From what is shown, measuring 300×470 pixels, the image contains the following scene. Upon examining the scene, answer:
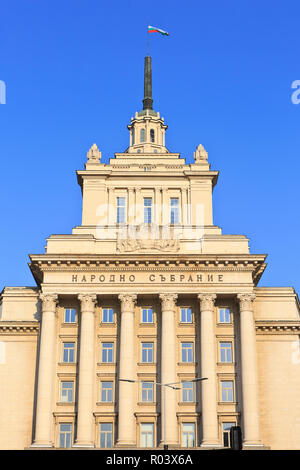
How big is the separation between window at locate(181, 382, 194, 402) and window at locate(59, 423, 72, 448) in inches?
441

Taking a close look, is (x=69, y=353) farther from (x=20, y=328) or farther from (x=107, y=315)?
(x=20, y=328)

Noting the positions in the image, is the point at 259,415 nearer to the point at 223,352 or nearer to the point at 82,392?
the point at 223,352

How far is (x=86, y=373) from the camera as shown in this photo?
66.1m

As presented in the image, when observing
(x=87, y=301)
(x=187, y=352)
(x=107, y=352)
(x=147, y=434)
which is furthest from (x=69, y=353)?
(x=187, y=352)

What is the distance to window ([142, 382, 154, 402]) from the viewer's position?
67062 mm

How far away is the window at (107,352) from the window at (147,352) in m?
3.06

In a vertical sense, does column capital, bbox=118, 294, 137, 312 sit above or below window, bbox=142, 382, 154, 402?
above

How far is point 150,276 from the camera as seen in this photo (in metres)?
69.6

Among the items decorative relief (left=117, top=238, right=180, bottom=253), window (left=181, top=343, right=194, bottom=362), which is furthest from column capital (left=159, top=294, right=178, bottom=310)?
decorative relief (left=117, top=238, right=180, bottom=253)

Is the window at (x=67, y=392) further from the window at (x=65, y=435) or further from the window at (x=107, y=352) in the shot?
the window at (x=107, y=352)

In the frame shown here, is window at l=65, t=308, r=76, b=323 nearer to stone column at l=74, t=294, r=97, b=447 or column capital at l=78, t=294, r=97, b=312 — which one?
stone column at l=74, t=294, r=97, b=447

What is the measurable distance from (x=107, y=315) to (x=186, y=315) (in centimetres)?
793

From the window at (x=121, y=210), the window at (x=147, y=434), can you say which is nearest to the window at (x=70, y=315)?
the window at (x=121, y=210)
